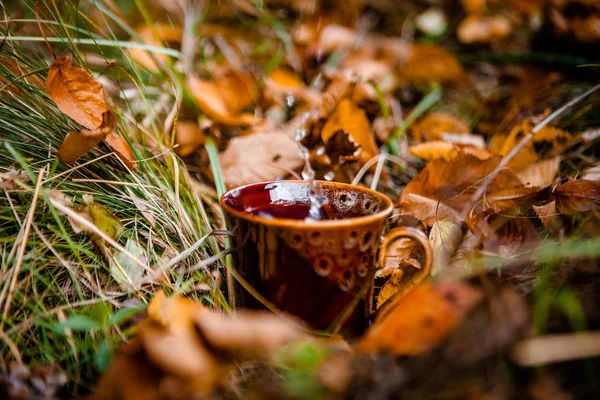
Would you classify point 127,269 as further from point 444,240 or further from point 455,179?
point 455,179

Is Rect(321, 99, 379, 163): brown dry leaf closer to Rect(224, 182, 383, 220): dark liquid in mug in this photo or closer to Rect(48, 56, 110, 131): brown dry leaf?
Rect(224, 182, 383, 220): dark liquid in mug

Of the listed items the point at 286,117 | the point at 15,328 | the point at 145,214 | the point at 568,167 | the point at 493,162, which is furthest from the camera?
the point at 286,117

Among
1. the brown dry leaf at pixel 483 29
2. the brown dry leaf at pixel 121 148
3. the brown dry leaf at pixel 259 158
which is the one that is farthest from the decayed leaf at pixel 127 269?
the brown dry leaf at pixel 483 29

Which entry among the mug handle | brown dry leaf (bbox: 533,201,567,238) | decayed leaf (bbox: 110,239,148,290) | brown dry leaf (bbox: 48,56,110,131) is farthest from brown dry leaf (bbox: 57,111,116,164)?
brown dry leaf (bbox: 533,201,567,238)

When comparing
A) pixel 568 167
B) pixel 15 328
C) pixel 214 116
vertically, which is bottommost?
pixel 568 167

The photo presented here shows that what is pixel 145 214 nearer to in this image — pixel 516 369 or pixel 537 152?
pixel 516 369

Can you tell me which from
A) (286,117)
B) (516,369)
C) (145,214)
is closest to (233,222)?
(145,214)

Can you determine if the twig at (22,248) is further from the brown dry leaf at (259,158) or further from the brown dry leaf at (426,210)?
the brown dry leaf at (426,210)

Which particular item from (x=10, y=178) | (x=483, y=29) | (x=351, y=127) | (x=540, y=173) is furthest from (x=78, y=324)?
(x=483, y=29)
